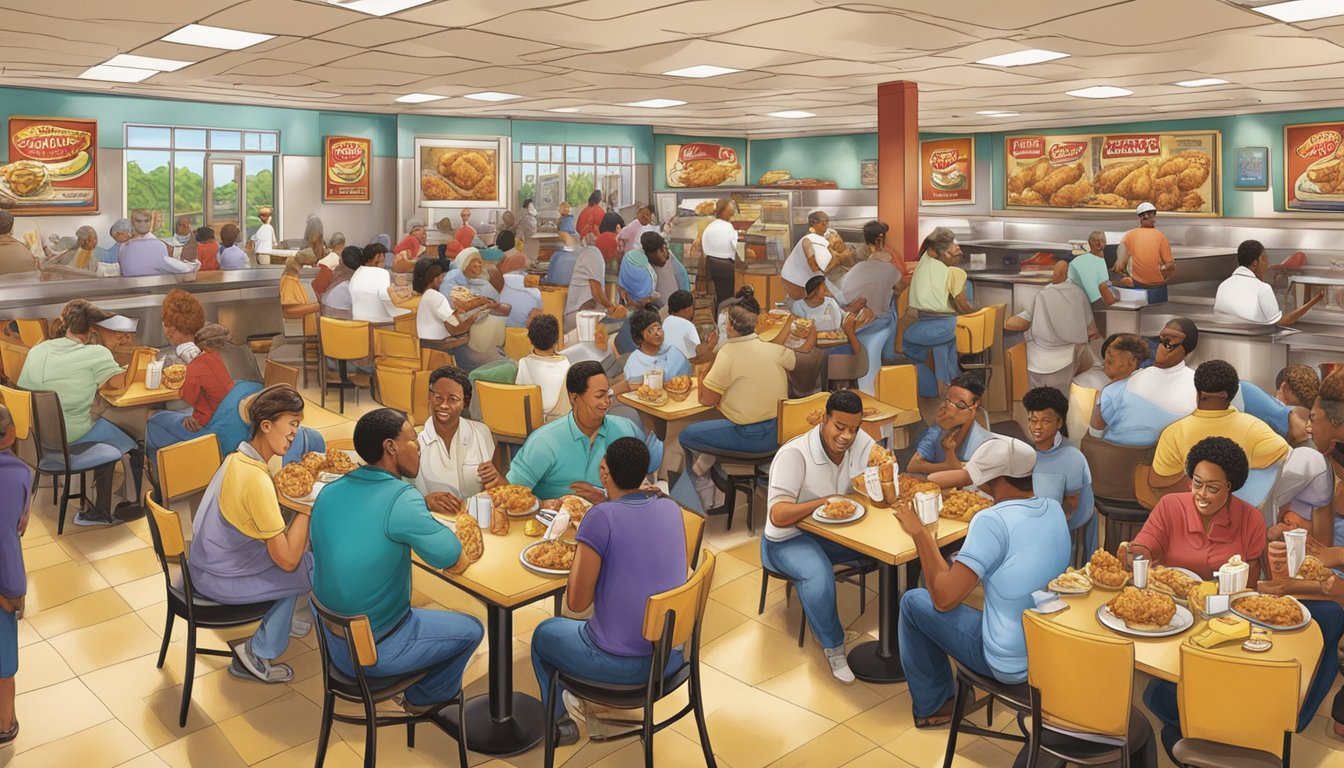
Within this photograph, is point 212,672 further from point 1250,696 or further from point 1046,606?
point 1250,696

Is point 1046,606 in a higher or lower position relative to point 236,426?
lower

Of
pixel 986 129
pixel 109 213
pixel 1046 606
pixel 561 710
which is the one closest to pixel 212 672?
pixel 561 710

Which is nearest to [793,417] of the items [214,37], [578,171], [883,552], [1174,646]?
[883,552]

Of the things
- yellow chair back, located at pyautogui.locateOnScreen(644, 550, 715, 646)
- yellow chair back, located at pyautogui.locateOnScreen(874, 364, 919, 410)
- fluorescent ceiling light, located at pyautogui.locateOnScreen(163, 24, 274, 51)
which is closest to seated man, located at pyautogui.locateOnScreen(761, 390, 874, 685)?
yellow chair back, located at pyautogui.locateOnScreen(644, 550, 715, 646)

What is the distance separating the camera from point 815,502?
391 cm

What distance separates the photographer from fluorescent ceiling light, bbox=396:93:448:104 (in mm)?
10310

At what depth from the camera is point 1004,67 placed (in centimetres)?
732

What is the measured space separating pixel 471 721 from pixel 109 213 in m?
10.0

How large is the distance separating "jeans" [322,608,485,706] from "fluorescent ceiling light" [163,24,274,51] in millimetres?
4089

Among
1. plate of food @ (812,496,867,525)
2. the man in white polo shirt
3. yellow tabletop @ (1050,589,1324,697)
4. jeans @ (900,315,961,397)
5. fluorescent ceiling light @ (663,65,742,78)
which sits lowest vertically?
yellow tabletop @ (1050,589,1324,697)

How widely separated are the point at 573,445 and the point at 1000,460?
1592mm

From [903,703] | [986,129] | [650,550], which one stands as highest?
[986,129]

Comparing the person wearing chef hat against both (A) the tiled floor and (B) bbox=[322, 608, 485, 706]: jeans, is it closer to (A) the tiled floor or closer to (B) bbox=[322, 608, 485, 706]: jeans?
(A) the tiled floor

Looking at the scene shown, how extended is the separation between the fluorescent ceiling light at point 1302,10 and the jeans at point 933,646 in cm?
323
